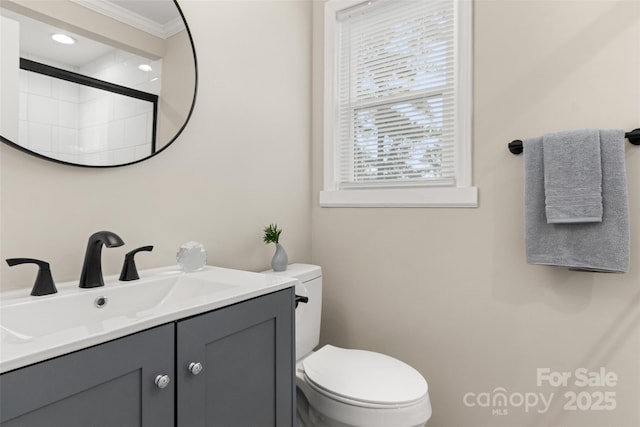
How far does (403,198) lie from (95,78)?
1281 millimetres

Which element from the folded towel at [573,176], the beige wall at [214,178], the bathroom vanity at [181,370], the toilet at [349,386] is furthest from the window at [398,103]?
the bathroom vanity at [181,370]

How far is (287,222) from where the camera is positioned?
1800 millimetres

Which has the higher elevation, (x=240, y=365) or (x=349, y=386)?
(x=240, y=365)

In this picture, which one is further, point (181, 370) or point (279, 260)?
point (279, 260)

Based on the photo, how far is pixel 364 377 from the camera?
4.28 ft

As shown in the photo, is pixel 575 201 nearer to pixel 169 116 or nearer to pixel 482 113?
pixel 482 113

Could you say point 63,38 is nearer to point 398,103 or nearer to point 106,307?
point 106,307

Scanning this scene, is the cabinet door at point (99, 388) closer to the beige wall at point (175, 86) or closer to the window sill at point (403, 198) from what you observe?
the beige wall at point (175, 86)

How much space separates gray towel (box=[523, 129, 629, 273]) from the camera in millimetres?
1194

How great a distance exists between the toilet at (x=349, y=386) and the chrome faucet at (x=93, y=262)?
567 mm

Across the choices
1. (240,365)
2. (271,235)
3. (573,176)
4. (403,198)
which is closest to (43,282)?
(240,365)

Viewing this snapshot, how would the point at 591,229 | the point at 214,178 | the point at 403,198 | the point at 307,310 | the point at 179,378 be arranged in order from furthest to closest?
the point at 403,198
the point at 307,310
the point at 214,178
the point at 591,229
the point at 179,378

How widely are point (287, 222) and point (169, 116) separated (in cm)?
77

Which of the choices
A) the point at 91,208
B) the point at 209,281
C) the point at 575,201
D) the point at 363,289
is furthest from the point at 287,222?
the point at 575,201
